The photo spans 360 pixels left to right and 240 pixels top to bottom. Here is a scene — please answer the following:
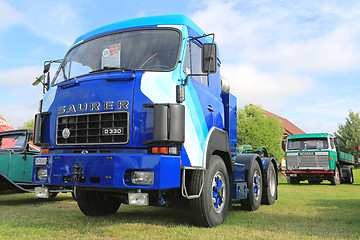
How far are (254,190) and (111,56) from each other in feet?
14.5

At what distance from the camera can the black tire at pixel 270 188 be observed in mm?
8508

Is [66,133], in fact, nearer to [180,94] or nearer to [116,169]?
[116,169]

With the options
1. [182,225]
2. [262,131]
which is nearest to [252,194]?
[182,225]

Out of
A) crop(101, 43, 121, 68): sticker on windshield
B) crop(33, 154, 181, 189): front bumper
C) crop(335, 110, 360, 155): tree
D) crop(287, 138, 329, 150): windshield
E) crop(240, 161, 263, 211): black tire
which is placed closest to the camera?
crop(33, 154, 181, 189): front bumper

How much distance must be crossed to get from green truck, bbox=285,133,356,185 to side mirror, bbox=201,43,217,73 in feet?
51.6

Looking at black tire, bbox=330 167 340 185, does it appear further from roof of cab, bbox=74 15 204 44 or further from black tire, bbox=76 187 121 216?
roof of cab, bbox=74 15 204 44

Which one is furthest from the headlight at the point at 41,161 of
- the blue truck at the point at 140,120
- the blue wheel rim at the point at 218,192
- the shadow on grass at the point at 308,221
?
the shadow on grass at the point at 308,221

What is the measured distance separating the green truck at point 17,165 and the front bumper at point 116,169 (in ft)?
14.8

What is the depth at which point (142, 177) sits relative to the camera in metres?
4.39

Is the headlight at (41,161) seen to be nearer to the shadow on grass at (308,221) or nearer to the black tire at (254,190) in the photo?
the shadow on grass at (308,221)

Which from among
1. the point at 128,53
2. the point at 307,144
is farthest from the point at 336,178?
the point at 128,53

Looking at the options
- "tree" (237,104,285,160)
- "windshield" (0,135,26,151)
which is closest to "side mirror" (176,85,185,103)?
"windshield" (0,135,26,151)

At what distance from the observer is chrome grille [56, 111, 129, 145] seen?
4.70 metres

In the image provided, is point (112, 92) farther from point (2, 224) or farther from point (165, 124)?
point (2, 224)
